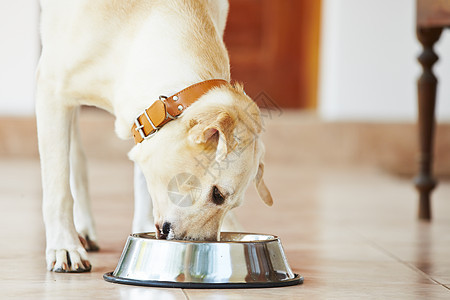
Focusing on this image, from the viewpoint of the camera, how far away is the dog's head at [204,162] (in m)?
1.94

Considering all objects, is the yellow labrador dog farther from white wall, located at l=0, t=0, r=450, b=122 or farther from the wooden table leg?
white wall, located at l=0, t=0, r=450, b=122

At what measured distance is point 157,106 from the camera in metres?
2.00

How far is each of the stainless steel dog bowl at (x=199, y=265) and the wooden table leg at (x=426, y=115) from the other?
65.2 inches

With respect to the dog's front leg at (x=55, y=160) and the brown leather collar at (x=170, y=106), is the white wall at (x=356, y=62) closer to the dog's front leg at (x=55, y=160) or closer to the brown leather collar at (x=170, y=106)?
the dog's front leg at (x=55, y=160)

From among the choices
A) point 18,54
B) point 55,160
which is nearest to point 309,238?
point 55,160

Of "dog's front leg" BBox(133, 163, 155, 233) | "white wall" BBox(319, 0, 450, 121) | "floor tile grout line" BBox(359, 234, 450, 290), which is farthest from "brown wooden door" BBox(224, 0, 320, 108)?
"dog's front leg" BBox(133, 163, 155, 233)

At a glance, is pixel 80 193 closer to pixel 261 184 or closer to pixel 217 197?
pixel 261 184

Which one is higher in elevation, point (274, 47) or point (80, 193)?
point (274, 47)

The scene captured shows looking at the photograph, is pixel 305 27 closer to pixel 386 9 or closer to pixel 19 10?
pixel 386 9

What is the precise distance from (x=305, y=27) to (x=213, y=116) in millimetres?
6051

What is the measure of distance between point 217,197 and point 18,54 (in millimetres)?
4765

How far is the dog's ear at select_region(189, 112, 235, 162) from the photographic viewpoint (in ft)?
6.15

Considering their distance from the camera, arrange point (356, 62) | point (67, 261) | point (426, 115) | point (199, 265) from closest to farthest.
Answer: point (199, 265) < point (67, 261) < point (426, 115) < point (356, 62)

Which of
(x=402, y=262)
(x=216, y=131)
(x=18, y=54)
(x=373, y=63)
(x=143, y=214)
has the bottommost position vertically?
(x=402, y=262)
